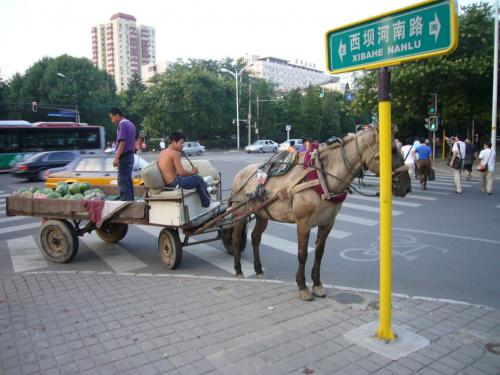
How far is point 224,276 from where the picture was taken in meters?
6.37

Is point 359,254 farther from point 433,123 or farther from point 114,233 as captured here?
point 433,123

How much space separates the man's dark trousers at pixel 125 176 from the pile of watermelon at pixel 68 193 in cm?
38

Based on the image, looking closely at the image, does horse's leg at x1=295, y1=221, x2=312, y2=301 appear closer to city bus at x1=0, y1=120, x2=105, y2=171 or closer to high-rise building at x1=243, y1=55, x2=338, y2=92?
city bus at x1=0, y1=120, x2=105, y2=171

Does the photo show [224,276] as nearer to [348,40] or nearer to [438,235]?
[348,40]

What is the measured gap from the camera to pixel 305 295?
206 inches

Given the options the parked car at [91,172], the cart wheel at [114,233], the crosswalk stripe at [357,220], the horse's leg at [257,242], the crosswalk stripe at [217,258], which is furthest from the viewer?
the parked car at [91,172]

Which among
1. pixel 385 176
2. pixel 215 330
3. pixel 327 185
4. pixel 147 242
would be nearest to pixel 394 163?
pixel 327 185

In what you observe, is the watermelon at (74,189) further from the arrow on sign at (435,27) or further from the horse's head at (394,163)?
the arrow on sign at (435,27)

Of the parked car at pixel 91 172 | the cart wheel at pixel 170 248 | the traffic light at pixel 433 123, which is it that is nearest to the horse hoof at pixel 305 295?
the cart wheel at pixel 170 248

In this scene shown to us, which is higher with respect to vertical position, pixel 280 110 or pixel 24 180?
pixel 280 110

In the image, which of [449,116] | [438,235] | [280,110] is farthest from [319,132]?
[438,235]

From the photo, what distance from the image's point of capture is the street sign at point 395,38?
329 centimetres

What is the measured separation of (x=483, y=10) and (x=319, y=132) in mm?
43097

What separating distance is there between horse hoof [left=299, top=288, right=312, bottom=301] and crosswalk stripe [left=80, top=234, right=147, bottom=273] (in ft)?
9.39
